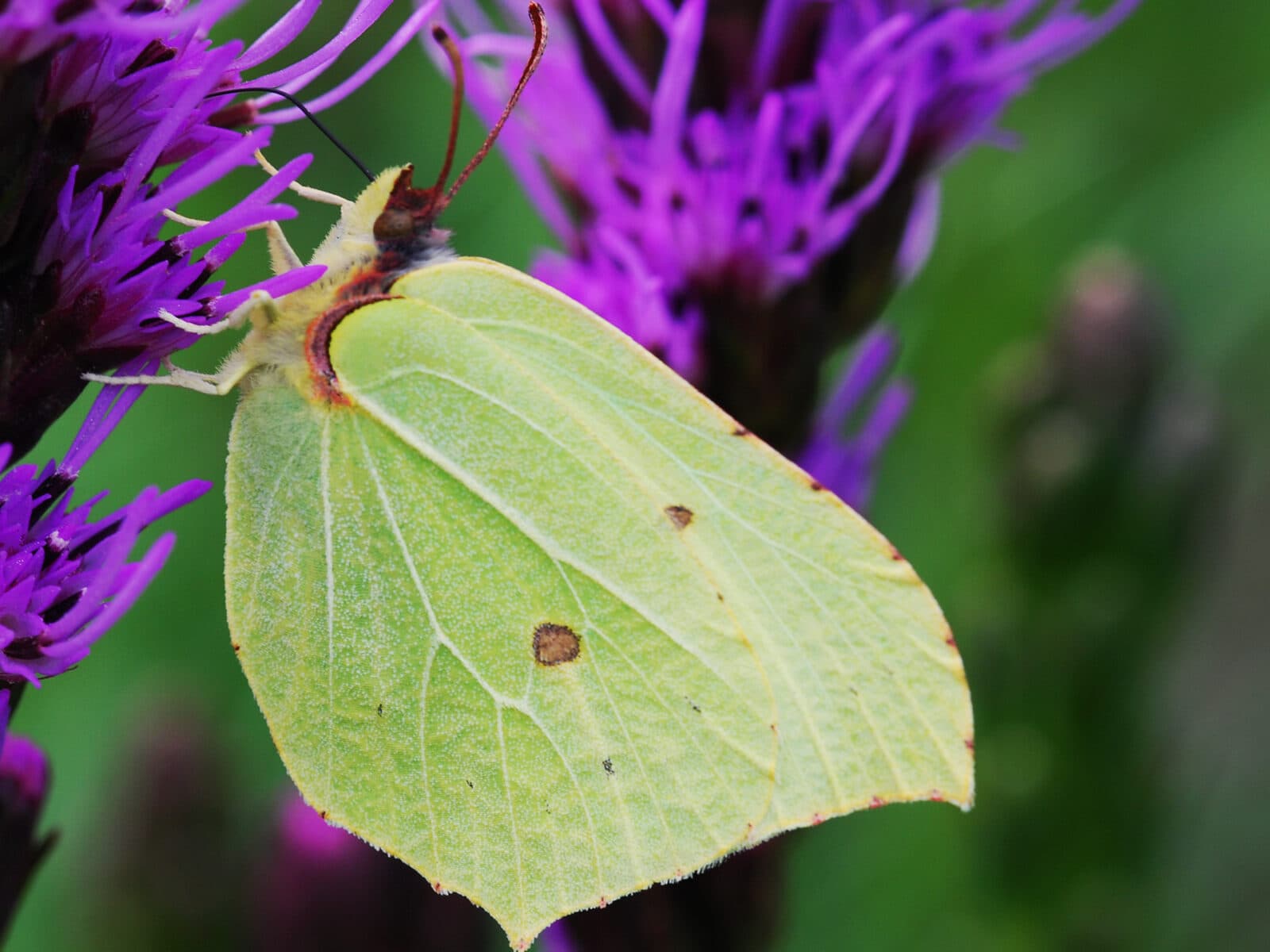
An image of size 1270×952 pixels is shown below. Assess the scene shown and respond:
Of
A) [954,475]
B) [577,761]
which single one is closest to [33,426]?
[577,761]

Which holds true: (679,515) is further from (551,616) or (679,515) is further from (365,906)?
(365,906)

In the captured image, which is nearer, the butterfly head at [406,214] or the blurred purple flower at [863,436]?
the butterfly head at [406,214]

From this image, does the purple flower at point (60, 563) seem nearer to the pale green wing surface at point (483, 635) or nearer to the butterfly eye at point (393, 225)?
the pale green wing surface at point (483, 635)

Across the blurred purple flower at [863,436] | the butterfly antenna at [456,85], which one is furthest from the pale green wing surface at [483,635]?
the blurred purple flower at [863,436]

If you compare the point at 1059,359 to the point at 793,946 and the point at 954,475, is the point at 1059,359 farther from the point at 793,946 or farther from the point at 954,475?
the point at 793,946

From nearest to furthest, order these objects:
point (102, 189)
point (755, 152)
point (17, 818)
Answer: point (102, 189) → point (17, 818) → point (755, 152)

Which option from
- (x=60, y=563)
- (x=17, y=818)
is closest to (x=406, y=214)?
(x=60, y=563)
